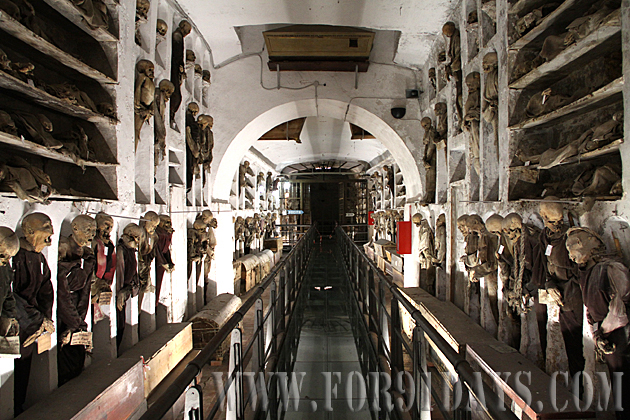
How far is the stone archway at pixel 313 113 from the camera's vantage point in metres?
7.45

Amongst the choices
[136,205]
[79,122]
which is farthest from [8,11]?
[136,205]

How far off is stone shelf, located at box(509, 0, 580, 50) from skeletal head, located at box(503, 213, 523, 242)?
1803mm

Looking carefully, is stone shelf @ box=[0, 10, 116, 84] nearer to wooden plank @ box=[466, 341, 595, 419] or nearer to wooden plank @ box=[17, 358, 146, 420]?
wooden plank @ box=[17, 358, 146, 420]

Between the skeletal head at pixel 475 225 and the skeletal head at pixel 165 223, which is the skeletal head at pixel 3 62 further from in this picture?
the skeletal head at pixel 475 225

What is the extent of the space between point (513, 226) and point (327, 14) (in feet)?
14.8

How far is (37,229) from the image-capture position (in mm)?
2492

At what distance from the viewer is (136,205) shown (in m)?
4.05

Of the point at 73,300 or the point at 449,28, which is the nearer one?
the point at 73,300

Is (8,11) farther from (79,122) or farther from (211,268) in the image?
(211,268)

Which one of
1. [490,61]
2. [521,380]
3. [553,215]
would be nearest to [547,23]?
[490,61]

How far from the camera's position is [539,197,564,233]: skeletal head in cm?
288

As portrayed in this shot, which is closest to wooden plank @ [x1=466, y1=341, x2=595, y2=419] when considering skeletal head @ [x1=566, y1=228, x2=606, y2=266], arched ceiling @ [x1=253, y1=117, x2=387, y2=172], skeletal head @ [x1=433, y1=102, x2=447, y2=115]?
skeletal head @ [x1=566, y1=228, x2=606, y2=266]

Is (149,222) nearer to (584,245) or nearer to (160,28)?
(160,28)

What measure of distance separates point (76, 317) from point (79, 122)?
79.4 inches
